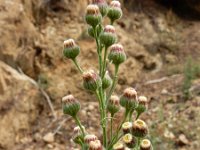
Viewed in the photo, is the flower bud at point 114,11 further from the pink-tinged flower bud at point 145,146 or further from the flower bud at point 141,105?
the pink-tinged flower bud at point 145,146

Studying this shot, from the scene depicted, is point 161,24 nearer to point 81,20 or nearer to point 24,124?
point 81,20

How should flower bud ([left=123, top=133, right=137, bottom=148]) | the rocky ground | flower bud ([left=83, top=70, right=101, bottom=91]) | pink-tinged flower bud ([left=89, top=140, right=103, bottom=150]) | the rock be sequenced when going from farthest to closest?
the rocky ground < the rock < flower bud ([left=123, top=133, right=137, bottom=148]) < flower bud ([left=83, top=70, right=101, bottom=91]) < pink-tinged flower bud ([left=89, top=140, right=103, bottom=150])

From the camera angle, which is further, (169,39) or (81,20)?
(169,39)

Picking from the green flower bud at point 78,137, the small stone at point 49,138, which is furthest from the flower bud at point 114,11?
the small stone at point 49,138

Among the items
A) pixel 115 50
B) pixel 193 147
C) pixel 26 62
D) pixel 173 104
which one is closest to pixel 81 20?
pixel 26 62

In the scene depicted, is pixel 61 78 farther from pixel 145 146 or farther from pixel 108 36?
pixel 145 146

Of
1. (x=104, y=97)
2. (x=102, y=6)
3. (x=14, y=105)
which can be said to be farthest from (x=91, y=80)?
(x=14, y=105)

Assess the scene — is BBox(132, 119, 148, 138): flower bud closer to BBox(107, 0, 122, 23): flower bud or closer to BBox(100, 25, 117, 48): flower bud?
BBox(100, 25, 117, 48): flower bud

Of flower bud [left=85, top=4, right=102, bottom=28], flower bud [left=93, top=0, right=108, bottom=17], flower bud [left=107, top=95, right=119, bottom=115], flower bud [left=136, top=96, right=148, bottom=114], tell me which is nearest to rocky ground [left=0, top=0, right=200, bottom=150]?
flower bud [left=136, top=96, right=148, bottom=114]
